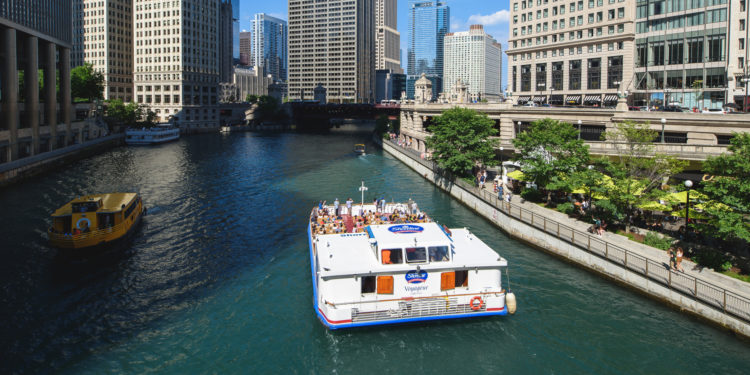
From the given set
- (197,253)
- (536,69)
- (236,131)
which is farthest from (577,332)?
(236,131)

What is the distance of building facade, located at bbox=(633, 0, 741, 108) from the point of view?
224 feet

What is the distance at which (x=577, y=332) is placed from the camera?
90.2 feet

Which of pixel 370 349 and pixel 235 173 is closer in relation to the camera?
pixel 370 349

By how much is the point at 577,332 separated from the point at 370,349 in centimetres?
1096

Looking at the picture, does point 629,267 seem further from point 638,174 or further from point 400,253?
point 400,253

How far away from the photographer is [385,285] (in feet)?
88.7

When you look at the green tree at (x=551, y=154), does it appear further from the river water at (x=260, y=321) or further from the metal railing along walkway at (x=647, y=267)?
the river water at (x=260, y=321)

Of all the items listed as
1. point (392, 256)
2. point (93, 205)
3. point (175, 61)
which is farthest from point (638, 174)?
point (175, 61)

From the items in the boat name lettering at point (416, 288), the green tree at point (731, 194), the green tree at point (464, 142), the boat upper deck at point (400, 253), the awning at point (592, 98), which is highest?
the awning at point (592, 98)

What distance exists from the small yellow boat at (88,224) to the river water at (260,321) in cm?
126

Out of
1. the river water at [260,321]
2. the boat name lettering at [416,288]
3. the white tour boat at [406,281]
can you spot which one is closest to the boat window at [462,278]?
the white tour boat at [406,281]

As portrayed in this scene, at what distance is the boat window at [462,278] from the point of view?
2794 cm

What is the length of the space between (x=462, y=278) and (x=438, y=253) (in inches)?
72.5

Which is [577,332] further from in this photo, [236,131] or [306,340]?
[236,131]
